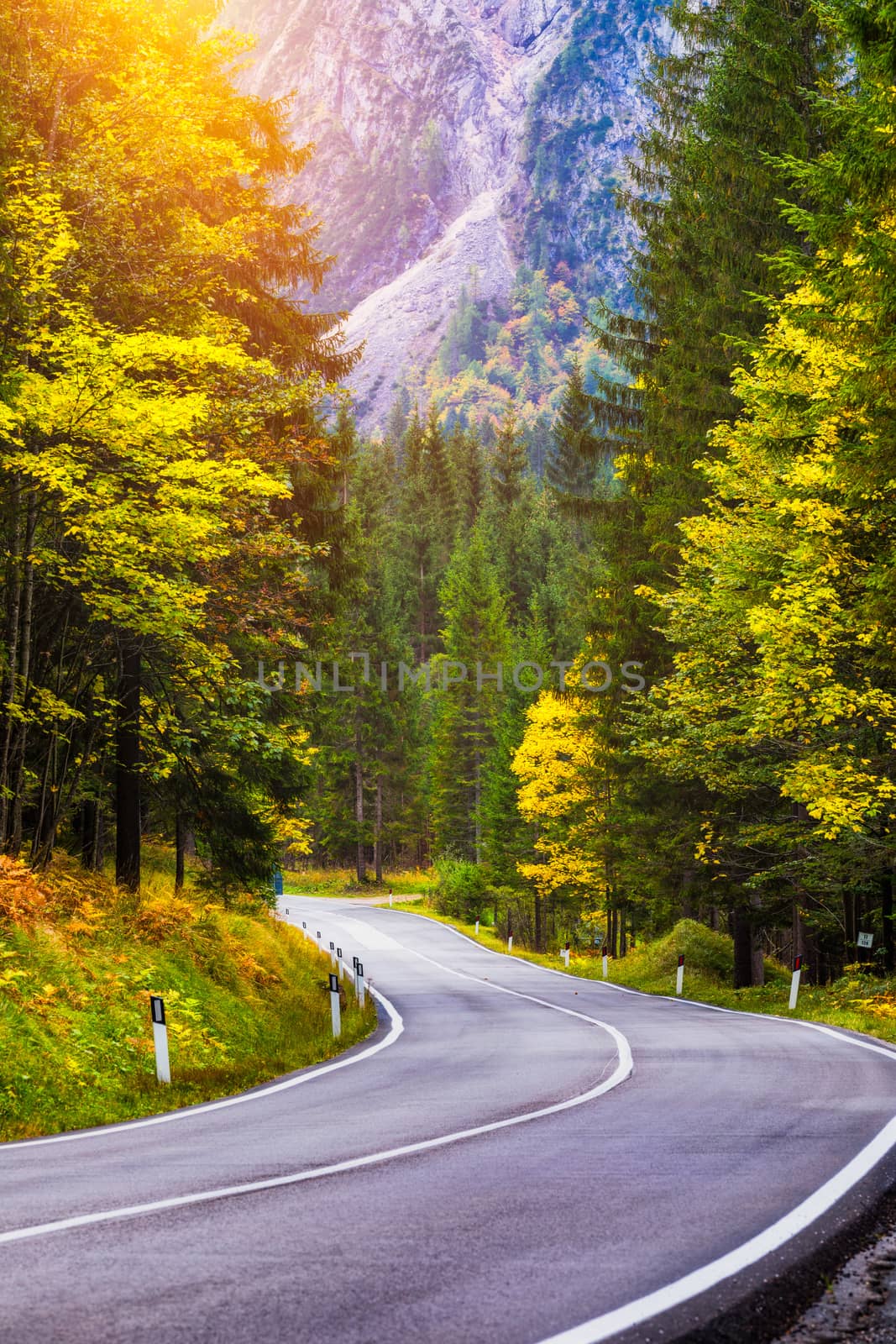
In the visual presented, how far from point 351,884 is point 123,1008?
181ft

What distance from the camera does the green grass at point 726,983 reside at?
16.7 metres

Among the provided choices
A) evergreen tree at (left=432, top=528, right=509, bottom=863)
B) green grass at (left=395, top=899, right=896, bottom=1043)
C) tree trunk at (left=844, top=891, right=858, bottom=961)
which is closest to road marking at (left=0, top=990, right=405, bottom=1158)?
green grass at (left=395, top=899, right=896, bottom=1043)

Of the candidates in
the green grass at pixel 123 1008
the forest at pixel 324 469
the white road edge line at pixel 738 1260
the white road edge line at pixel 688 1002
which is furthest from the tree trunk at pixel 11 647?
the white road edge line at pixel 688 1002

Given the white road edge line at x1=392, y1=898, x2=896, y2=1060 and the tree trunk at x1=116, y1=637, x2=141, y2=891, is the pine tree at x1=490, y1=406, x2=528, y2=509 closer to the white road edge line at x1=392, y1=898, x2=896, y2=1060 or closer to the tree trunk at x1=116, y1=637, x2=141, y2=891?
the white road edge line at x1=392, y1=898, x2=896, y2=1060

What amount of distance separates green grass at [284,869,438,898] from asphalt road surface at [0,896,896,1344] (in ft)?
169

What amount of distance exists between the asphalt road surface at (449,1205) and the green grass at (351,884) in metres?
51.6

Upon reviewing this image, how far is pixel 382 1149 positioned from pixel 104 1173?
5.83 ft

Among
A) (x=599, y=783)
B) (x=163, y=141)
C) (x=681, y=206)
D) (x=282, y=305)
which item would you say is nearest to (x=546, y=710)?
(x=599, y=783)

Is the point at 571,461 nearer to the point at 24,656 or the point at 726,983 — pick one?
the point at 726,983

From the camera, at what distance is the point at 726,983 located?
27016mm

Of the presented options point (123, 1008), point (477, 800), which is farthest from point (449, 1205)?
point (477, 800)

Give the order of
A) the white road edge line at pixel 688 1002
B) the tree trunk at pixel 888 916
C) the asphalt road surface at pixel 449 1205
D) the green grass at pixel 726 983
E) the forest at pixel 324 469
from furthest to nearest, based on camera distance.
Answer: the tree trunk at pixel 888 916 → the green grass at pixel 726 983 → the white road edge line at pixel 688 1002 → the forest at pixel 324 469 → the asphalt road surface at pixel 449 1205

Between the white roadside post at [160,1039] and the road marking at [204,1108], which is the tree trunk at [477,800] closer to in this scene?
the road marking at [204,1108]

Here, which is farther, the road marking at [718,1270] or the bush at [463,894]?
the bush at [463,894]
